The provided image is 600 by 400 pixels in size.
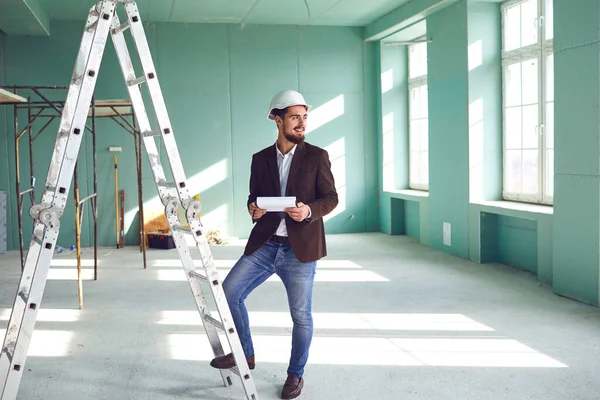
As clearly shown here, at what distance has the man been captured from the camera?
319cm

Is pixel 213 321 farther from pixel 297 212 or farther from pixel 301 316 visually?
pixel 297 212

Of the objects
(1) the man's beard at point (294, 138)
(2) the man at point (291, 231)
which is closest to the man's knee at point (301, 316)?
(2) the man at point (291, 231)

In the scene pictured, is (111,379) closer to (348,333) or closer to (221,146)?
(348,333)

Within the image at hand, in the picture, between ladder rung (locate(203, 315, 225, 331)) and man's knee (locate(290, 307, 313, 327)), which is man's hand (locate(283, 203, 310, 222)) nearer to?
man's knee (locate(290, 307, 313, 327))

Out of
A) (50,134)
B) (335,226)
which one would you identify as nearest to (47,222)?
(50,134)

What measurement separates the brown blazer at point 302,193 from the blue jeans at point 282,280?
71 millimetres

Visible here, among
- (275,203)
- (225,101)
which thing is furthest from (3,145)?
(275,203)

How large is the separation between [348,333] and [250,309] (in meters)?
1.03

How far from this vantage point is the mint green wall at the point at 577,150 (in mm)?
5102

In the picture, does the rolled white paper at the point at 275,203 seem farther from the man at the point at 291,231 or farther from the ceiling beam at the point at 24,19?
the ceiling beam at the point at 24,19

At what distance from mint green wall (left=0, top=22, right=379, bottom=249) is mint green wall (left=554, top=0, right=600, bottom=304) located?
15.1ft

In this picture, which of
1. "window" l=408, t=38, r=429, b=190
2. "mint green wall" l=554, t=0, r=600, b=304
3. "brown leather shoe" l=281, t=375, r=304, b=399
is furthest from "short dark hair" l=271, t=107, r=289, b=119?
"window" l=408, t=38, r=429, b=190

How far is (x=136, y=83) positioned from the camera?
299 centimetres

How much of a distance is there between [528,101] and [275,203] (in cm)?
470
